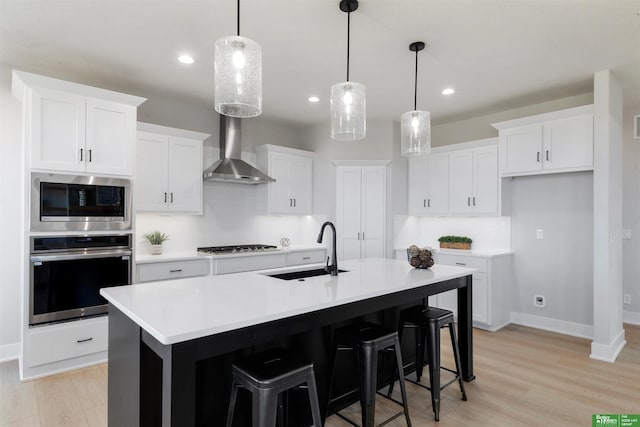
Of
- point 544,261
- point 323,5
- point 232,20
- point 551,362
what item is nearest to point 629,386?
point 551,362

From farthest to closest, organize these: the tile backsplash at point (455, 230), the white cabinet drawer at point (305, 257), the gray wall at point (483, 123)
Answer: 1. the white cabinet drawer at point (305, 257)
2. the tile backsplash at point (455, 230)
3. the gray wall at point (483, 123)

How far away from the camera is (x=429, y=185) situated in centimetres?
529

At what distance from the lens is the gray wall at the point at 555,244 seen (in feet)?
13.8

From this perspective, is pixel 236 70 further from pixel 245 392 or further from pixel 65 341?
pixel 65 341

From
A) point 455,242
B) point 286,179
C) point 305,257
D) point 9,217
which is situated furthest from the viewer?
point 286,179

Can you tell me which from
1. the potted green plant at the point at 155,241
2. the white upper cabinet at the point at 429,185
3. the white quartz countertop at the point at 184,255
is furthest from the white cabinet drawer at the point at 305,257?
the potted green plant at the point at 155,241

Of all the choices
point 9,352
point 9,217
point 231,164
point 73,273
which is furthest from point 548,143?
point 9,352

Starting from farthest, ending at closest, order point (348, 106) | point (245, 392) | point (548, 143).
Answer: point (548, 143) → point (348, 106) → point (245, 392)

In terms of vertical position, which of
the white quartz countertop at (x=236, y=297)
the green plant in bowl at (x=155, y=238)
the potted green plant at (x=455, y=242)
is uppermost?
the green plant in bowl at (x=155, y=238)

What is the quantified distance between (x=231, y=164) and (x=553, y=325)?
4371 millimetres

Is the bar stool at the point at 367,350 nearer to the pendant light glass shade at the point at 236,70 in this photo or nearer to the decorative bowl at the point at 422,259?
the decorative bowl at the point at 422,259

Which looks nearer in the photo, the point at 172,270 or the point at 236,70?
the point at 236,70

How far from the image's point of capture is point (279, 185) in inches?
206

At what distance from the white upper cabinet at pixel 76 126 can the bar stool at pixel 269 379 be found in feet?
8.30
